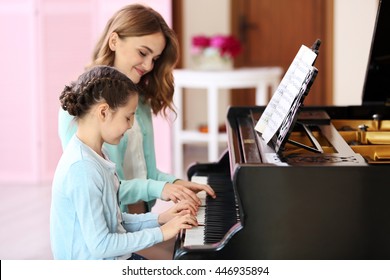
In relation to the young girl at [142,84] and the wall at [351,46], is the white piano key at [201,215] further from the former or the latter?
the wall at [351,46]

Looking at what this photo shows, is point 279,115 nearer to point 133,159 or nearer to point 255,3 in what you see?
point 133,159

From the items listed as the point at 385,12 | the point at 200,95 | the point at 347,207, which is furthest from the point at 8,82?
the point at 347,207

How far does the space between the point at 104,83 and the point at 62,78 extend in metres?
3.38

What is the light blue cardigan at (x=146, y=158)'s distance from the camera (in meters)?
2.35

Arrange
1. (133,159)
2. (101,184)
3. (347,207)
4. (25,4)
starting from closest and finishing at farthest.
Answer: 1. (347,207)
2. (101,184)
3. (133,159)
4. (25,4)

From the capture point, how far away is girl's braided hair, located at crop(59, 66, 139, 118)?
6.62 ft

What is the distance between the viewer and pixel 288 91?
2170 millimetres

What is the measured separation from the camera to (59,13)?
5.26m

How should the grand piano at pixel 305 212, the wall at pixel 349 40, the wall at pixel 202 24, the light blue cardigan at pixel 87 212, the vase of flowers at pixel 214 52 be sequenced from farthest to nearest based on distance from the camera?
the wall at pixel 202 24 < the wall at pixel 349 40 < the vase of flowers at pixel 214 52 < the light blue cardigan at pixel 87 212 < the grand piano at pixel 305 212

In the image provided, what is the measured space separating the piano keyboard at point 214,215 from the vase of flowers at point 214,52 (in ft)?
8.78

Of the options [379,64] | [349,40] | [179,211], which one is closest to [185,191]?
[179,211]

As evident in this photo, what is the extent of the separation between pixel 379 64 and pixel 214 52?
2513 mm

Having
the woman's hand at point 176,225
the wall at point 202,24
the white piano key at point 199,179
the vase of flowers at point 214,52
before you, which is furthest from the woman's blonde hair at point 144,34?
the wall at point 202,24

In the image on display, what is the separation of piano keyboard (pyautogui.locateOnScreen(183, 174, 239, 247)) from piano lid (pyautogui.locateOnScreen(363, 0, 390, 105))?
0.68 m
